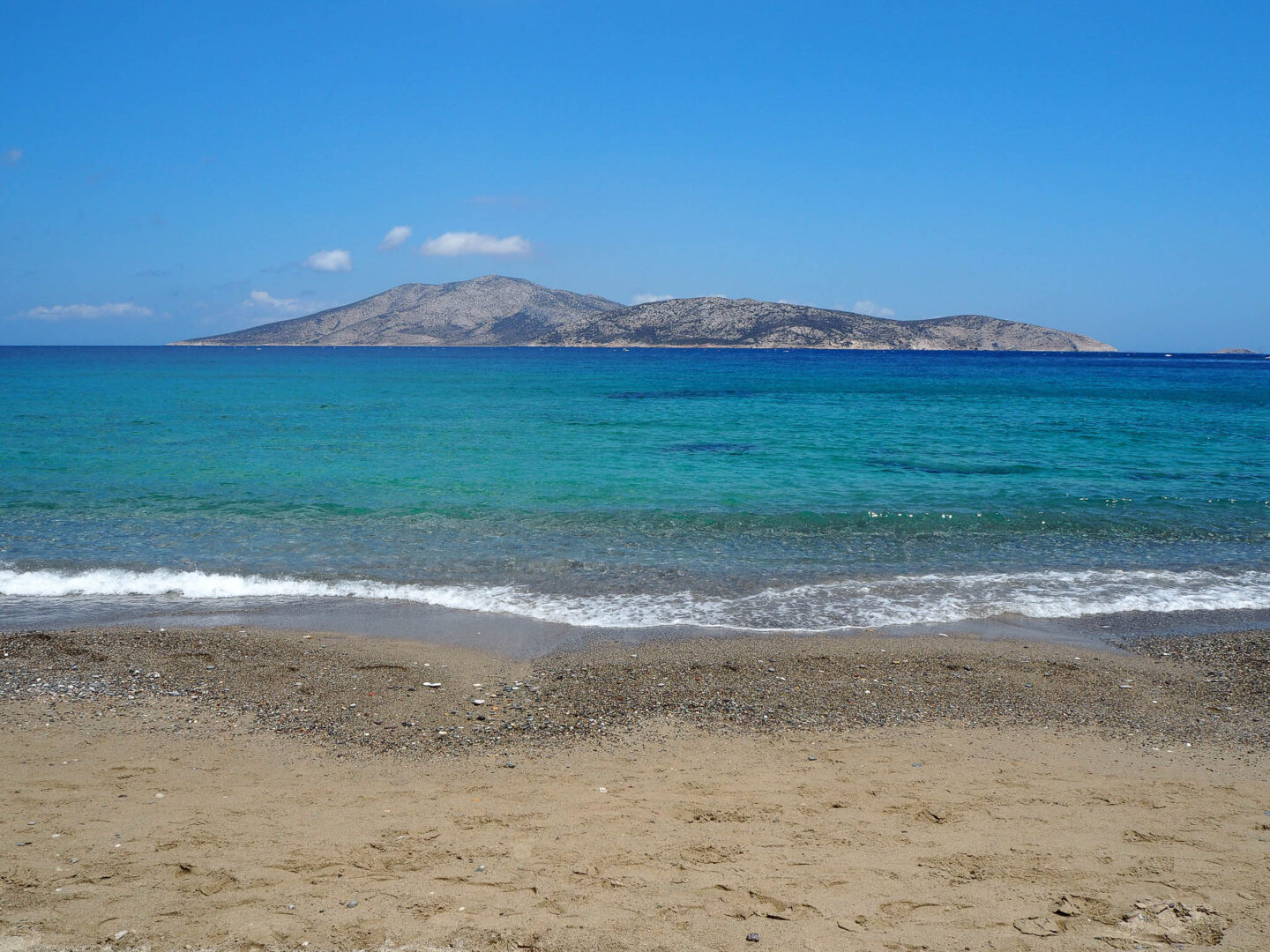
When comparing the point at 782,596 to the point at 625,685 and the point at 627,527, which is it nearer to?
the point at 625,685

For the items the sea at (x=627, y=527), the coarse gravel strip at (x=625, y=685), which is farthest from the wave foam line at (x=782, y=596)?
the coarse gravel strip at (x=625, y=685)

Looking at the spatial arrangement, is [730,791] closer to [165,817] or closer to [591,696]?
[591,696]

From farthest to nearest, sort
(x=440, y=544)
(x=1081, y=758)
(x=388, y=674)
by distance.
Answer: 1. (x=440, y=544)
2. (x=388, y=674)
3. (x=1081, y=758)

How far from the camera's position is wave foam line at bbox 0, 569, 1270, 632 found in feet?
31.9

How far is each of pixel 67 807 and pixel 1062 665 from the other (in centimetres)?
893

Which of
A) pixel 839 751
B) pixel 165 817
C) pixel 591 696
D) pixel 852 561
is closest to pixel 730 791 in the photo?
pixel 839 751

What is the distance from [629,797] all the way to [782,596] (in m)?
5.54

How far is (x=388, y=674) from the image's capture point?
25.3 feet

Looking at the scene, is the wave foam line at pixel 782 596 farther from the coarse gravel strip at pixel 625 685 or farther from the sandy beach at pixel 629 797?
the sandy beach at pixel 629 797

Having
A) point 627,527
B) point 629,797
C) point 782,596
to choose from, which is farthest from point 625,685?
point 627,527

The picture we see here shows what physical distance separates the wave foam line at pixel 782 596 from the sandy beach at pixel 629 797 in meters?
1.26

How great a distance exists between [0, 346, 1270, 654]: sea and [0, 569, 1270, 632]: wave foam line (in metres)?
0.05

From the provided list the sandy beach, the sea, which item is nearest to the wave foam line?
the sea

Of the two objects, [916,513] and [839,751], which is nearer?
[839,751]
